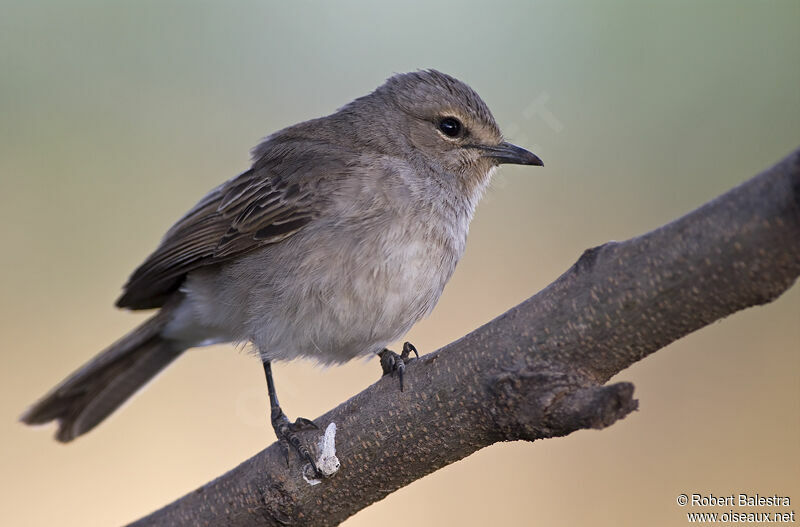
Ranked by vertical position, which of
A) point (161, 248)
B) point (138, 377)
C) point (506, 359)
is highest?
point (161, 248)

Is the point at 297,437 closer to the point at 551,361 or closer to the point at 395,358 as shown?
the point at 395,358

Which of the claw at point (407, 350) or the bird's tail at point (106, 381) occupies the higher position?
the bird's tail at point (106, 381)

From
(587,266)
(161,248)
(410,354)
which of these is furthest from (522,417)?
(161,248)

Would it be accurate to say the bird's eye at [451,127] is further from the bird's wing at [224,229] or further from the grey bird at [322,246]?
the bird's wing at [224,229]

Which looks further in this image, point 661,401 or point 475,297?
point 475,297

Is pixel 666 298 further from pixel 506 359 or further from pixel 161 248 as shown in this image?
pixel 161 248

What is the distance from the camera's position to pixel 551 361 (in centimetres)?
269

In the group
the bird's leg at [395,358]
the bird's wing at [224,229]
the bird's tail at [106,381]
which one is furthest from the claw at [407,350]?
the bird's tail at [106,381]

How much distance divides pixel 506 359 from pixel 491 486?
3.00 metres

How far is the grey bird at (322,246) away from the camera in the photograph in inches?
163

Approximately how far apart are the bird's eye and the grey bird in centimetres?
1

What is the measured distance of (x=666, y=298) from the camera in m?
2.45

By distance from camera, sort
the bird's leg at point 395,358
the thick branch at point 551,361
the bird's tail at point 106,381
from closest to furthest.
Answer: the thick branch at point 551,361, the bird's leg at point 395,358, the bird's tail at point 106,381

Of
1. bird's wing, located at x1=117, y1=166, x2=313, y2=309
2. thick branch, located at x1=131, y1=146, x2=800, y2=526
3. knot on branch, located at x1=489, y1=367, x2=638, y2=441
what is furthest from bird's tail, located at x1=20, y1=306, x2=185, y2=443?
knot on branch, located at x1=489, y1=367, x2=638, y2=441
